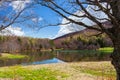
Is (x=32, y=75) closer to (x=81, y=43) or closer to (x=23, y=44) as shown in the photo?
(x=81, y=43)

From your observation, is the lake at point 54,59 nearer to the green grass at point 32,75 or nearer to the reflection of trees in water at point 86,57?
the reflection of trees in water at point 86,57

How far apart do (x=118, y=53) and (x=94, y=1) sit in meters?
1.64

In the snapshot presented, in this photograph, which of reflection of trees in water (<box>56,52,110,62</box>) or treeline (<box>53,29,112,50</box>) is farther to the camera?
treeline (<box>53,29,112,50</box>)

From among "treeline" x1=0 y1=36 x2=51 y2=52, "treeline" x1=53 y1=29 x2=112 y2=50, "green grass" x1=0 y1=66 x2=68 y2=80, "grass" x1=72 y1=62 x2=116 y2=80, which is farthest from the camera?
"treeline" x1=53 y1=29 x2=112 y2=50

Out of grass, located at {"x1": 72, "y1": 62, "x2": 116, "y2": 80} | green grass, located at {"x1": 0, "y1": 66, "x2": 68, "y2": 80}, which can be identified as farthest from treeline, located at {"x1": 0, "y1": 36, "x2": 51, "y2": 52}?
green grass, located at {"x1": 0, "y1": 66, "x2": 68, "y2": 80}

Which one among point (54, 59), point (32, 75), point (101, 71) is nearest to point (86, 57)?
point (54, 59)

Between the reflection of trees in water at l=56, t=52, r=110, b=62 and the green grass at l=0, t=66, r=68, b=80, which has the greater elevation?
the green grass at l=0, t=66, r=68, b=80

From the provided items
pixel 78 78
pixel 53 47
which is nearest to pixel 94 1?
pixel 78 78

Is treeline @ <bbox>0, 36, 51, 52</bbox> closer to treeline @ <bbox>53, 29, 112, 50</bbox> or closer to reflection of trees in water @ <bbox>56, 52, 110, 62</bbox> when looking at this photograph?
treeline @ <bbox>53, 29, 112, 50</bbox>

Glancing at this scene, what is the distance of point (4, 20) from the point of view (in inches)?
528

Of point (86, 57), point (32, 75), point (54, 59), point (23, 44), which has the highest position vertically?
point (23, 44)

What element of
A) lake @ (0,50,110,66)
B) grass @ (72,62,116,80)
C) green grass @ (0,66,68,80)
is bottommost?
lake @ (0,50,110,66)

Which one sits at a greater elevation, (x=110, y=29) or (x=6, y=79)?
(x=110, y=29)

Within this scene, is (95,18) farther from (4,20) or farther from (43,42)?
(43,42)
